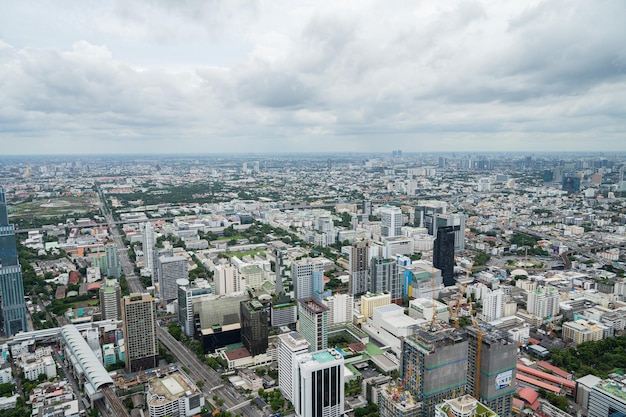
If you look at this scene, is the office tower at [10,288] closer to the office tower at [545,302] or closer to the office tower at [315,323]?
the office tower at [315,323]

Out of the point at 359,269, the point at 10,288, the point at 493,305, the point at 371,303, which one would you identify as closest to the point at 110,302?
the point at 10,288

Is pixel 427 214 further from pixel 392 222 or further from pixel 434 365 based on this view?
pixel 434 365

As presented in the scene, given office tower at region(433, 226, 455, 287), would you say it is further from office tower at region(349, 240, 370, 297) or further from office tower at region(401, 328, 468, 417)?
office tower at region(401, 328, 468, 417)

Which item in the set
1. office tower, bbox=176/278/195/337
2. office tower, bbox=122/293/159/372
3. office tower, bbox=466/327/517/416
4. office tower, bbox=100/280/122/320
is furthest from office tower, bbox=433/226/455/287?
office tower, bbox=100/280/122/320

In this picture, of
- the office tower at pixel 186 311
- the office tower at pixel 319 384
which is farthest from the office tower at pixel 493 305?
the office tower at pixel 186 311

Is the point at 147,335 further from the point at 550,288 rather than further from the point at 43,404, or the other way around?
the point at 550,288

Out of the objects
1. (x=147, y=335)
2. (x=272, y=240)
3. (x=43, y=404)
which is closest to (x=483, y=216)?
(x=272, y=240)
